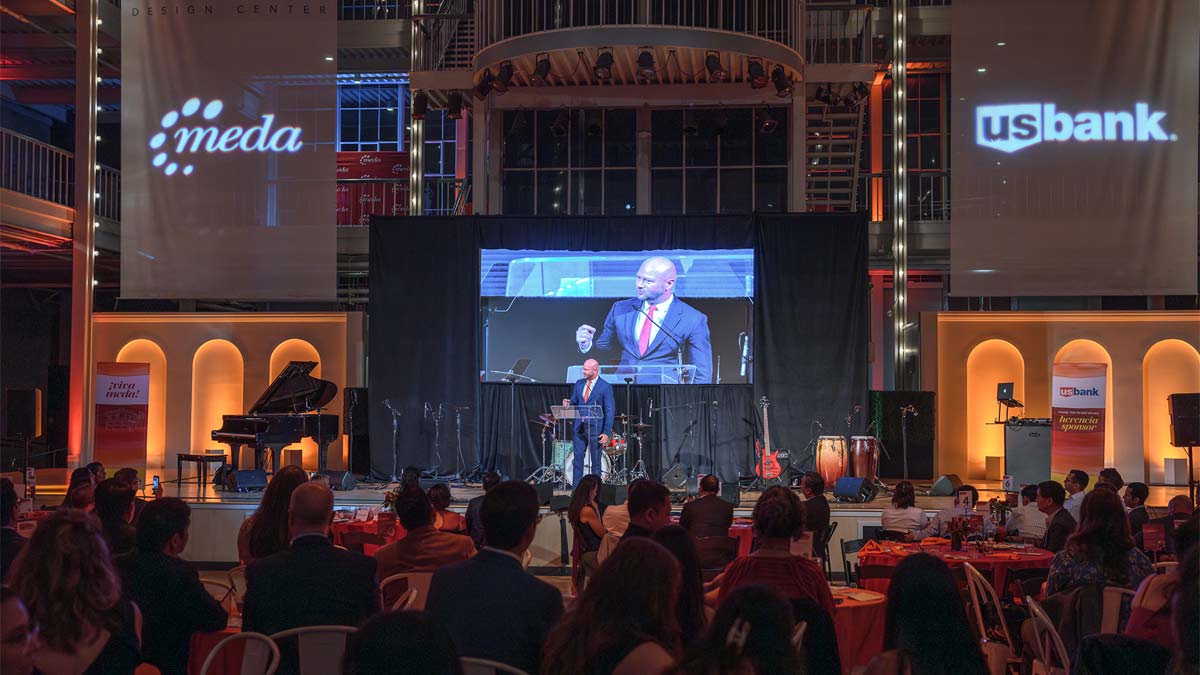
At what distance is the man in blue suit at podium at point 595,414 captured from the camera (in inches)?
512

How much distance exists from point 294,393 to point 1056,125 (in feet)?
33.3

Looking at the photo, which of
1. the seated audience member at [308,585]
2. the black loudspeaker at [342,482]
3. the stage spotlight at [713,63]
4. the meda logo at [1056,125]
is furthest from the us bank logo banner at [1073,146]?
the seated audience member at [308,585]

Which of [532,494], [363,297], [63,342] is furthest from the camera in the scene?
[63,342]

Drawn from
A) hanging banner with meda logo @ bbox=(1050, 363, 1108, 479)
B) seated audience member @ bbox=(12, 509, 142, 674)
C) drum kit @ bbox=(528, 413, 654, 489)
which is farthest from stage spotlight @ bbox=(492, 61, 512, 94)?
seated audience member @ bbox=(12, 509, 142, 674)

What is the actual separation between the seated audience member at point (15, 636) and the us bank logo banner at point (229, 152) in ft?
41.0

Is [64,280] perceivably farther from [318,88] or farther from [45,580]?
[45,580]

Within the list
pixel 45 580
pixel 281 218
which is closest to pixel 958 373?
pixel 281 218

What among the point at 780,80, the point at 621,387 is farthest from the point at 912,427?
the point at 780,80

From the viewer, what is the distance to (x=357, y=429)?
15.1 meters

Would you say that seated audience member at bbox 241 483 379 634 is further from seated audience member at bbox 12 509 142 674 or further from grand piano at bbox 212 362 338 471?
grand piano at bbox 212 362 338 471

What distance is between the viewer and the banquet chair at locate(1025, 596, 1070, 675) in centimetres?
422

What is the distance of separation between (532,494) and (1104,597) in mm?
2574

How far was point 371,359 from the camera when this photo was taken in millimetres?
14500

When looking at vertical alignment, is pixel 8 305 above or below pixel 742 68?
below
